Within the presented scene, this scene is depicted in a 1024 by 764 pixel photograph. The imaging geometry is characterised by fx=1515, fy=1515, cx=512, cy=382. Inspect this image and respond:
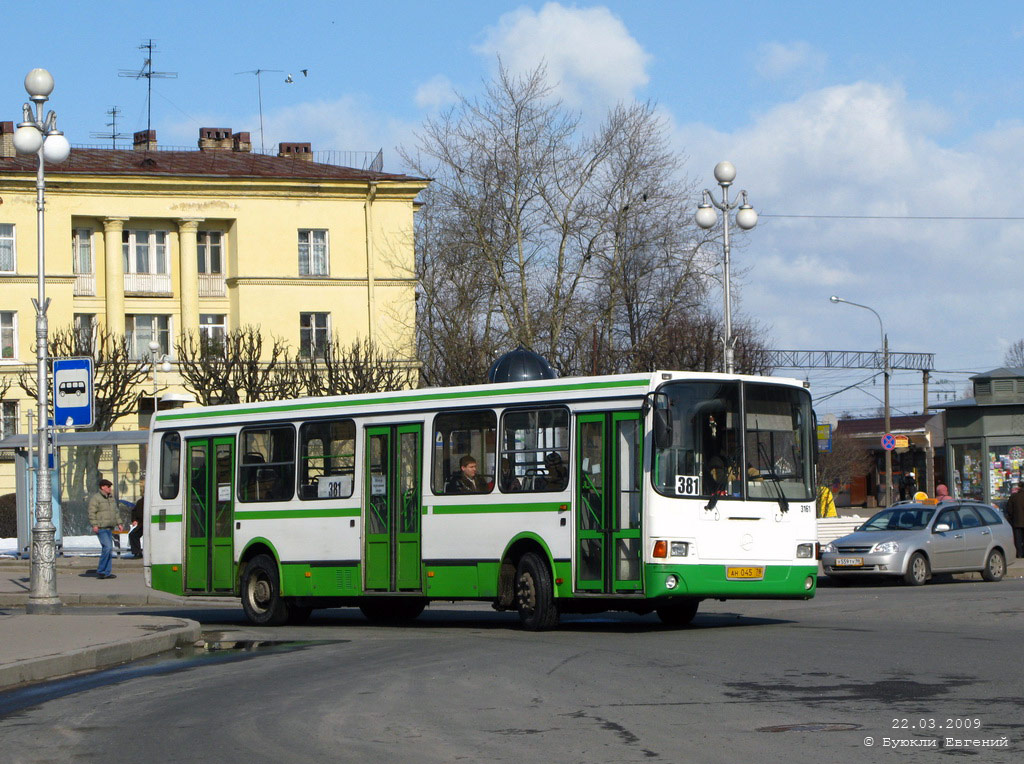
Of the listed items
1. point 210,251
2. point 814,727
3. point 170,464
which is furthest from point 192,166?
point 814,727

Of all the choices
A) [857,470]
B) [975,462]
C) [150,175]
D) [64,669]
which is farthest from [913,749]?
[857,470]

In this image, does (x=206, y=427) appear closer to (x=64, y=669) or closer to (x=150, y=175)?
(x=64, y=669)

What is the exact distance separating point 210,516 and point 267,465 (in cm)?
126

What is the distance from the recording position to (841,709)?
9.75m

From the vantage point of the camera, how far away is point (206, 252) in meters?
63.6

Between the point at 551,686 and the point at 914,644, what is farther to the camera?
the point at 914,644

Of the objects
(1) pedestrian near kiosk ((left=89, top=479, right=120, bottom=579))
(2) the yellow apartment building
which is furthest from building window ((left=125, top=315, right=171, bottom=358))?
(1) pedestrian near kiosk ((left=89, top=479, right=120, bottom=579))

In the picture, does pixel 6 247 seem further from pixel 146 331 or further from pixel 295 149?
pixel 295 149

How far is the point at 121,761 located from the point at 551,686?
373 cm

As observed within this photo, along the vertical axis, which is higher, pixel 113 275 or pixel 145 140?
pixel 145 140

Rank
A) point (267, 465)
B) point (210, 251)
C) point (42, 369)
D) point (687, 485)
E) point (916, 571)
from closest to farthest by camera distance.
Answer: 1. point (687, 485)
2. point (267, 465)
3. point (42, 369)
4. point (916, 571)
5. point (210, 251)

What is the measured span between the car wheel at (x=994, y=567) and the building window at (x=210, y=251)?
142ft

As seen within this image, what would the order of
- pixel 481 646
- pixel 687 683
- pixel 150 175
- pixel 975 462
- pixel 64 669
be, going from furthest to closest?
pixel 150 175, pixel 975 462, pixel 481 646, pixel 64 669, pixel 687 683

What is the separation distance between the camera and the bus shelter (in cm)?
3397
